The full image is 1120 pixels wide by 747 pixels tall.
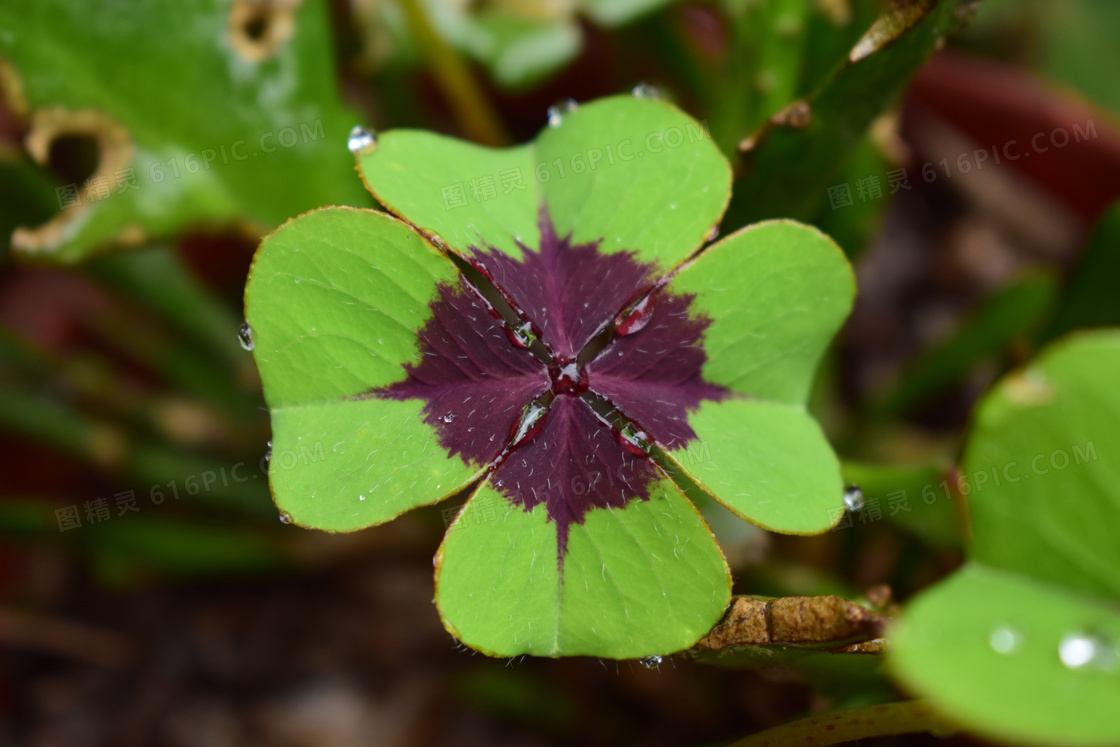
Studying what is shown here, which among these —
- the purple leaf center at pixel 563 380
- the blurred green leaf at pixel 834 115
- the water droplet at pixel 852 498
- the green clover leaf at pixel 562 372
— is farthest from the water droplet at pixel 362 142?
the water droplet at pixel 852 498

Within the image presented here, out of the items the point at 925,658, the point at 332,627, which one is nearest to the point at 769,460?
the point at 925,658

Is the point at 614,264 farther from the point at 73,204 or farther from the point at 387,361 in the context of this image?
the point at 73,204

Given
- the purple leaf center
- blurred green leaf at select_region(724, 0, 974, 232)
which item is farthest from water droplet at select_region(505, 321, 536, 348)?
blurred green leaf at select_region(724, 0, 974, 232)

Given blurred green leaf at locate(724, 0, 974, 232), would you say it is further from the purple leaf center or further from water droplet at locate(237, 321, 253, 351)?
water droplet at locate(237, 321, 253, 351)

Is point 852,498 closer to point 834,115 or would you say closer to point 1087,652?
point 1087,652

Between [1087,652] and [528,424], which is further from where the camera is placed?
[528,424]

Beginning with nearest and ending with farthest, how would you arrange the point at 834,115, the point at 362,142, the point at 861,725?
the point at 861,725, the point at 362,142, the point at 834,115

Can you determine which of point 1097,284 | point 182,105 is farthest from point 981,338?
point 182,105
